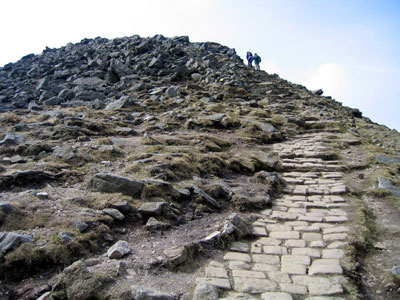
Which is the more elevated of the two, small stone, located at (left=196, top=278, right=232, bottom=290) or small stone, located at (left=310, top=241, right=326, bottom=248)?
small stone, located at (left=310, top=241, right=326, bottom=248)

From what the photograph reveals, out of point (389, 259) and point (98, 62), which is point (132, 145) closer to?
point (389, 259)

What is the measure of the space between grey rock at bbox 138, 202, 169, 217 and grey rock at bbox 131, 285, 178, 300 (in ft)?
7.23

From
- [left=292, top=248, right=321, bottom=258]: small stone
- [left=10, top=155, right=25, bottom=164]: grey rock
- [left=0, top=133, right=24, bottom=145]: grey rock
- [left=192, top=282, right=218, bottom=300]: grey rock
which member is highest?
[left=0, top=133, right=24, bottom=145]: grey rock

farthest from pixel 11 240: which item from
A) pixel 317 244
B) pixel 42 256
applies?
pixel 317 244

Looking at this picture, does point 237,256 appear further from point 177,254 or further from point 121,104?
point 121,104

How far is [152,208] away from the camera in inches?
242

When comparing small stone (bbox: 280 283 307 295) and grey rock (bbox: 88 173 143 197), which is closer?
small stone (bbox: 280 283 307 295)

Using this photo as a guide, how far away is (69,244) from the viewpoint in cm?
469

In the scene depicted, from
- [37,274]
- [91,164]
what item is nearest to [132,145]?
[91,164]

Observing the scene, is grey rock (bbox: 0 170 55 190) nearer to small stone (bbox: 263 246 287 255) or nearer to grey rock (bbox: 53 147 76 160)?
grey rock (bbox: 53 147 76 160)

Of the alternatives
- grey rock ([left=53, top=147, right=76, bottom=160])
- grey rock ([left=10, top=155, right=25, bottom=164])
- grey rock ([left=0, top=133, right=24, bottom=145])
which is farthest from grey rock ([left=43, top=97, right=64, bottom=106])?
grey rock ([left=10, top=155, right=25, bottom=164])

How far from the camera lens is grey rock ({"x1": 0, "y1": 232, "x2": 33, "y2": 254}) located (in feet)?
14.4

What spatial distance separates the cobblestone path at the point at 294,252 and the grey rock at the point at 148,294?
0.63 m

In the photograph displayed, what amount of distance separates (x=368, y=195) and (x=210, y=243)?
14.7 feet
